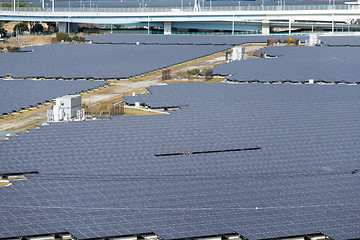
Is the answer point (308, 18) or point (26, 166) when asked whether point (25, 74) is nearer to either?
point (26, 166)

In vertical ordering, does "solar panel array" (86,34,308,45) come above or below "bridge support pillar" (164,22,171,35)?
below

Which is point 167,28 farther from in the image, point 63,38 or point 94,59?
point 94,59

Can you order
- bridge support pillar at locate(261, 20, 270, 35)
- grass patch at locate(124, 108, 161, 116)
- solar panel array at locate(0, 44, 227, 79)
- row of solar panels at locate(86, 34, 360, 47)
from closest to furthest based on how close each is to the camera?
grass patch at locate(124, 108, 161, 116), solar panel array at locate(0, 44, 227, 79), row of solar panels at locate(86, 34, 360, 47), bridge support pillar at locate(261, 20, 270, 35)

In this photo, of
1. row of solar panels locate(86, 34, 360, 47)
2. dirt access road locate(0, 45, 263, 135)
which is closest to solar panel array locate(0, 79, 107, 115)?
dirt access road locate(0, 45, 263, 135)

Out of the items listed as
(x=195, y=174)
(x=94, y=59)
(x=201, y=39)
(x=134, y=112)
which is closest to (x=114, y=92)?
(x=134, y=112)

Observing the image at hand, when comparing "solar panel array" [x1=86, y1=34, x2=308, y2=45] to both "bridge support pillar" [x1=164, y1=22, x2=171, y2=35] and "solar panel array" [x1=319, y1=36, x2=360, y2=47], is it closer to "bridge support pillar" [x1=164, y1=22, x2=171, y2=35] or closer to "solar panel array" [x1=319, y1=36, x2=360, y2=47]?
"solar panel array" [x1=319, y1=36, x2=360, y2=47]

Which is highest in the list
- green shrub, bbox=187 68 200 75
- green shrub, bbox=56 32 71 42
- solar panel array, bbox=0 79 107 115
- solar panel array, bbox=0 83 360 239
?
green shrub, bbox=56 32 71 42
